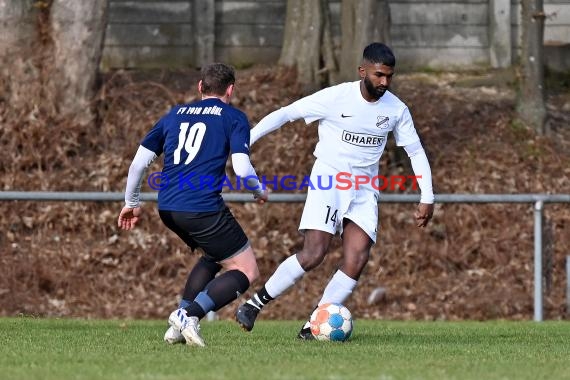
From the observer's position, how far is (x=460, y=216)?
16016 millimetres

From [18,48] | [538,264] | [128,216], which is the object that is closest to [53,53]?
[18,48]

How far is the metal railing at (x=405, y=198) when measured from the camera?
13.1 meters

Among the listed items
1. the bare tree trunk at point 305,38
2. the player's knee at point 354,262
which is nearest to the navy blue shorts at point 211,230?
the player's knee at point 354,262

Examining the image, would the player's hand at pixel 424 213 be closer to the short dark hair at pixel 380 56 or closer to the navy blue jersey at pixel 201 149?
the short dark hair at pixel 380 56

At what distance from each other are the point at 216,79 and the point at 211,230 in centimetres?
99

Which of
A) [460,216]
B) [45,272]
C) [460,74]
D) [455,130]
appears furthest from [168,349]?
[460,74]

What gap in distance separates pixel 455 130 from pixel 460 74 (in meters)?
1.75

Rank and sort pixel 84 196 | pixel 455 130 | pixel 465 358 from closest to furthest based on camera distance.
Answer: pixel 465 358 < pixel 84 196 < pixel 455 130

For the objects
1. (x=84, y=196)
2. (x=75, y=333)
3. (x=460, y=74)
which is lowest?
(x=75, y=333)

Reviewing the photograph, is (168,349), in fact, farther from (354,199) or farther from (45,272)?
(45,272)

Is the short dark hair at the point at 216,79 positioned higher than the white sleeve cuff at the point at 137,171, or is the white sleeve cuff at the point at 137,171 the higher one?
the short dark hair at the point at 216,79

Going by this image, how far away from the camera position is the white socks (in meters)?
9.54

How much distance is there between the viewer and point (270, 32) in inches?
737

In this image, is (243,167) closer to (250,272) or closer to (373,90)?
(250,272)
